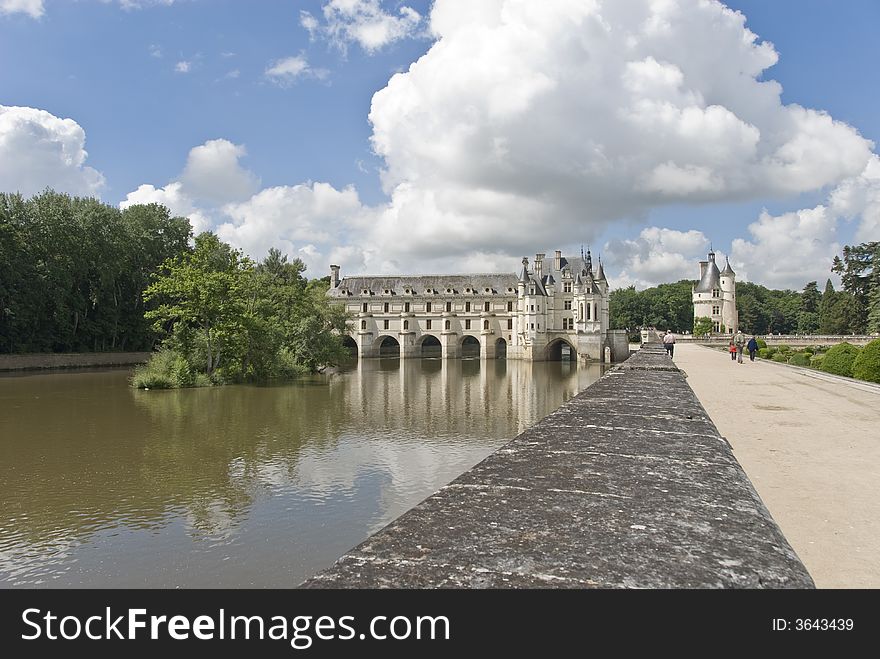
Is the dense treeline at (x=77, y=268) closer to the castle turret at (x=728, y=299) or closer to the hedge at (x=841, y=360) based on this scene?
the hedge at (x=841, y=360)

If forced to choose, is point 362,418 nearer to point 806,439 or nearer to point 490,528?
point 806,439

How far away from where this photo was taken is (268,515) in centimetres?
998

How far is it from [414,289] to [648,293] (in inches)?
1712

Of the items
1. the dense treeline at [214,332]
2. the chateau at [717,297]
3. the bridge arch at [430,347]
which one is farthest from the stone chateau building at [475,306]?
the dense treeline at [214,332]

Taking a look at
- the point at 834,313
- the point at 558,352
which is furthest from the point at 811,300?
the point at 558,352

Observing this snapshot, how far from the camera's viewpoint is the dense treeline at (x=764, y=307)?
66438 millimetres

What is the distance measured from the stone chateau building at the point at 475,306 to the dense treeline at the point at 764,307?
22.6 meters

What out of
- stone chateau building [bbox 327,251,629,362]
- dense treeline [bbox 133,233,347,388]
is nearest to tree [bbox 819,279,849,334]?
stone chateau building [bbox 327,251,629,362]

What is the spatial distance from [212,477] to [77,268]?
37832 mm

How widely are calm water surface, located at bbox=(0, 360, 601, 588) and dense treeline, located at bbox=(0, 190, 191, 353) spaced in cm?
1685

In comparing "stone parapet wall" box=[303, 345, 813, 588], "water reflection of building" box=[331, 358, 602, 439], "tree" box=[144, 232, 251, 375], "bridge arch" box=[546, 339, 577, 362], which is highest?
"tree" box=[144, 232, 251, 375]

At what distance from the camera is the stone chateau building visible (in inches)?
2522

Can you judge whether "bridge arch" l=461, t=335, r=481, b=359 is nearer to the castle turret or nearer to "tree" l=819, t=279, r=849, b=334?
the castle turret

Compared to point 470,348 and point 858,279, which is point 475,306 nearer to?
point 470,348
